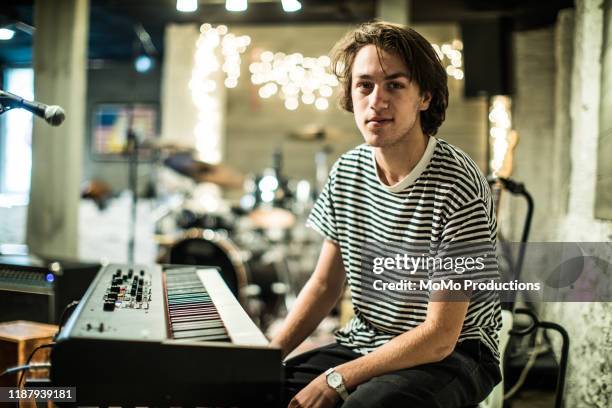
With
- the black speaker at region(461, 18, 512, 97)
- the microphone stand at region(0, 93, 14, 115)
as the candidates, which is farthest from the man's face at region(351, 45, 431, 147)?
the black speaker at region(461, 18, 512, 97)

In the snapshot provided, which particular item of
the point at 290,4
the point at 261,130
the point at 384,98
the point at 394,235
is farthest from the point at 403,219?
the point at 261,130

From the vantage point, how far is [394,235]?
6.47 ft

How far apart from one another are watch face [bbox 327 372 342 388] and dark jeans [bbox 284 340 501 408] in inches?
2.0

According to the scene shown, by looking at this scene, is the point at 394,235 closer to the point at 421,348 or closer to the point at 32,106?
the point at 421,348

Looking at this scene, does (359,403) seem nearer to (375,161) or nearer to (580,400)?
(375,161)

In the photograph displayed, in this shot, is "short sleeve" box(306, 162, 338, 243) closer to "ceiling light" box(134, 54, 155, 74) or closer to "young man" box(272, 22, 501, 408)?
"young man" box(272, 22, 501, 408)

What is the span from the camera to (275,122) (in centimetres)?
1034

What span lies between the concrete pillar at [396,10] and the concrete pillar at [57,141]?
301 centimetres

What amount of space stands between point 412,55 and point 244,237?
19.8ft

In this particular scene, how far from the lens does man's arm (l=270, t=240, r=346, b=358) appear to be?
2055 millimetres

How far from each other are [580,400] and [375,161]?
5.24 ft

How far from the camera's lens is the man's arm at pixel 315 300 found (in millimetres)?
2055

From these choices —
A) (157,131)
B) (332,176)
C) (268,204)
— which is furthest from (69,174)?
(157,131)

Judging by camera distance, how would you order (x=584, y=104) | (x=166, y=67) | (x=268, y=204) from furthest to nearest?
(x=166, y=67) → (x=268, y=204) → (x=584, y=104)
